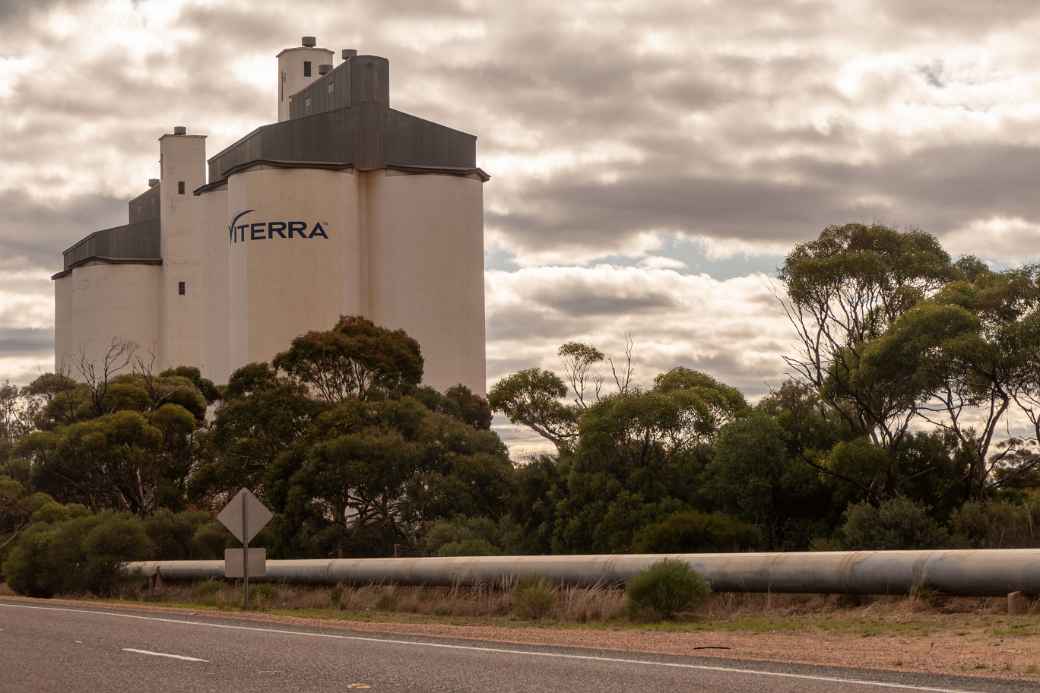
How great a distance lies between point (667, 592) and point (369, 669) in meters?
9.21

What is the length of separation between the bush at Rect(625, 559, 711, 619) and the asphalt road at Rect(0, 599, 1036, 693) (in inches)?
198

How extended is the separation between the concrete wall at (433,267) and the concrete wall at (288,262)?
1.50 metres

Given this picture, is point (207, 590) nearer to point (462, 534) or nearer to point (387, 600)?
point (462, 534)

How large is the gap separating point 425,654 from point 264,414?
125ft

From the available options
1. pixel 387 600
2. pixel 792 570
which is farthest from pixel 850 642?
pixel 387 600

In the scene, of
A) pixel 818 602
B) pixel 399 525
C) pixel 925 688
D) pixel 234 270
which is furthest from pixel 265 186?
pixel 925 688

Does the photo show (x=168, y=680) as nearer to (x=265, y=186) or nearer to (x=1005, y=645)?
(x=1005, y=645)

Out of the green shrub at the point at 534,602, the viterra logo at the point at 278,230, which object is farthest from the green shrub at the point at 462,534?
the viterra logo at the point at 278,230

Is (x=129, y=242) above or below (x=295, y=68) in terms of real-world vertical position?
below

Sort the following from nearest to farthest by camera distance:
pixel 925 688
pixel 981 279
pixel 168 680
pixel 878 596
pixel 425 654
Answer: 1. pixel 925 688
2. pixel 168 680
3. pixel 425 654
4. pixel 878 596
5. pixel 981 279

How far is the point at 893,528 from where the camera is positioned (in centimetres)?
3111

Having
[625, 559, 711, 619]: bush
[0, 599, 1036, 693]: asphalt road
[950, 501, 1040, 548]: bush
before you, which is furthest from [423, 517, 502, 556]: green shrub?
[0, 599, 1036, 693]: asphalt road

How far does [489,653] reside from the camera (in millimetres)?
14977

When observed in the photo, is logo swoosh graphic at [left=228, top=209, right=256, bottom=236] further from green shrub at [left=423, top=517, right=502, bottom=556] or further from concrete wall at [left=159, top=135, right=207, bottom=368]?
green shrub at [left=423, top=517, right=502, bottom=556]
